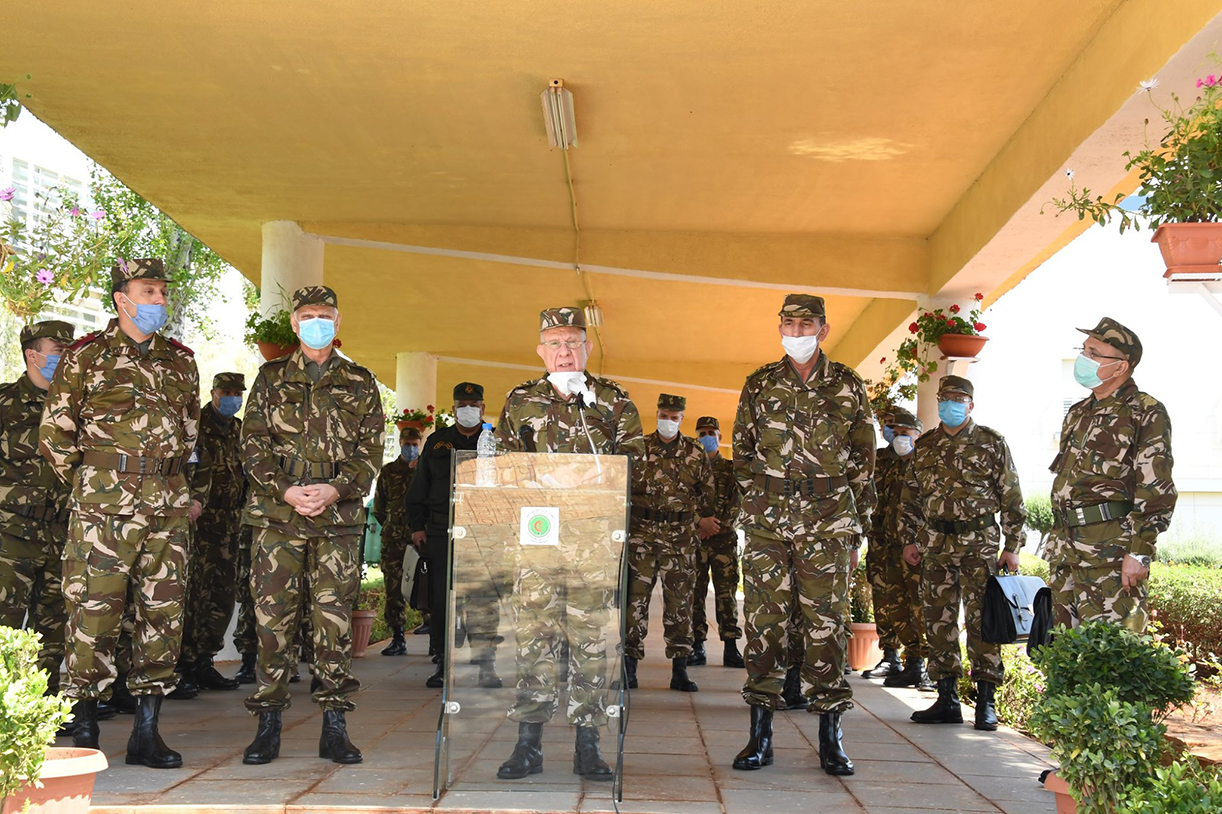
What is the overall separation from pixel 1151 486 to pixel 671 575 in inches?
158

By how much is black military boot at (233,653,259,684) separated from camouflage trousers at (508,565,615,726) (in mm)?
4063

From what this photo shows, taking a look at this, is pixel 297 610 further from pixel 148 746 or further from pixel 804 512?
pixel 804 512

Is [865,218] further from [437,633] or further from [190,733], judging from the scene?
[190,733]

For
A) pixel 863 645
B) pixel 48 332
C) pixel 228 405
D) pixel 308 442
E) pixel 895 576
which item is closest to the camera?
pixel 308 442

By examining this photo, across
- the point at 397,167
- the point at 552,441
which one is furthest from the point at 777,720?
the point at 397,167

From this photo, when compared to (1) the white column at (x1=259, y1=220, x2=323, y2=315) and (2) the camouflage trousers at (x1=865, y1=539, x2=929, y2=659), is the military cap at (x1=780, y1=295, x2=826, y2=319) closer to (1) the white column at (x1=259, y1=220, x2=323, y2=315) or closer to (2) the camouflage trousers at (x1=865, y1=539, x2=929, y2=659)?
(2) the camouflage trousers at (x1=865, y1=539, x2=929, y2=659)

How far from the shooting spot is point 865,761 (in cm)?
522

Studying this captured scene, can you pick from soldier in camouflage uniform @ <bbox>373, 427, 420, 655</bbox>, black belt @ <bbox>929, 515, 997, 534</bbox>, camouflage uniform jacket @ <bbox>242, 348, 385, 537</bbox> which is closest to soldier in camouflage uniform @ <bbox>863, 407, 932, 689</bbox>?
black belt @ <bbox>929, 515, 997, 534</bbox>

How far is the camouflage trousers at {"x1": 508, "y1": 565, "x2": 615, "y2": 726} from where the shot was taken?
14.0 ft

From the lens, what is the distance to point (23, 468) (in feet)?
18.9

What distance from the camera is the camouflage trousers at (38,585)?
563 centimetres

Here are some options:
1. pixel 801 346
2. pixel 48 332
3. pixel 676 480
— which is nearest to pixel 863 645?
pixel 676 480

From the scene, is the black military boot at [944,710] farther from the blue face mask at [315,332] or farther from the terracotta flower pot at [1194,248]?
the blue face mask at [315,332]

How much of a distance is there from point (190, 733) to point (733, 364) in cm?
1402
